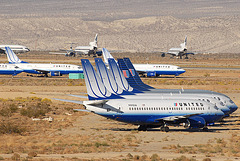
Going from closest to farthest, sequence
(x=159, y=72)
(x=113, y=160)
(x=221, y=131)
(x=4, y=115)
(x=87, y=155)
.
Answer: (x=113, y=160), (x=87, y=155), (x=221, y=131), (x=4, y=115), (x=159, y=72)

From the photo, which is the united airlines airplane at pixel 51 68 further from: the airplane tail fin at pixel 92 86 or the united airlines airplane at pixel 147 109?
the united airlines airplane at pixel 147 109

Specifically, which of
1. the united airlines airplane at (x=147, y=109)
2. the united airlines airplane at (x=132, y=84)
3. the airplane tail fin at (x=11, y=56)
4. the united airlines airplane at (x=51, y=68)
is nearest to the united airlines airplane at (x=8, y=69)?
the united airlines airplane at (x=51, y=68)

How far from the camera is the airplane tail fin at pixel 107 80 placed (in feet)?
155

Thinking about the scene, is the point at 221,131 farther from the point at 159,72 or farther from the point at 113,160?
the point at 159,72

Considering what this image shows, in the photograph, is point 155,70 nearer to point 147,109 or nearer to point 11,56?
point 11,56

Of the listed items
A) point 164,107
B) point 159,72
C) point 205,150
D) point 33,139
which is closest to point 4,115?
point 33,139

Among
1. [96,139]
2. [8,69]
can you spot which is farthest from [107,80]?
[8,69]

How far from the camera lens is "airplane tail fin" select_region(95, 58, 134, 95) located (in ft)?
155

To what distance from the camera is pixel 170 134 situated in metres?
41.8

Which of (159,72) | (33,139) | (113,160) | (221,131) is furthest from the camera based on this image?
(159,72)

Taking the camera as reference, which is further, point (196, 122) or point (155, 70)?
point (155, 70)

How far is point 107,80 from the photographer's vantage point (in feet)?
158

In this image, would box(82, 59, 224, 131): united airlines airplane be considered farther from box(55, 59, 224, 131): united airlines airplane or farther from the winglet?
the winglet

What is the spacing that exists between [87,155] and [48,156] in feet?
8.73
